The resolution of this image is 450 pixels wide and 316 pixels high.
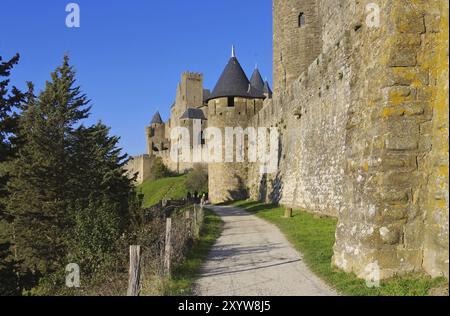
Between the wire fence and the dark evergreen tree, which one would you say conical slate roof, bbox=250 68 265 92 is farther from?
the wire fence

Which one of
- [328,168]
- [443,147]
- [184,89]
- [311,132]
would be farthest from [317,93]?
[184,89]

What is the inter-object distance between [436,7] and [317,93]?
11.6m

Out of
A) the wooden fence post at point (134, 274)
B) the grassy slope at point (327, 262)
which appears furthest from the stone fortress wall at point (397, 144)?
the wooden fence post at point (134, 274)

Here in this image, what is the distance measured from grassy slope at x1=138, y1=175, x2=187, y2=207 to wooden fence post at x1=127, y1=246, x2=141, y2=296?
3733cm

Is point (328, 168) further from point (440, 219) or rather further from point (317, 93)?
point (440, 219)

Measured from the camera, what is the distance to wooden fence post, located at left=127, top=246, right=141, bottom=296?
6.17 m

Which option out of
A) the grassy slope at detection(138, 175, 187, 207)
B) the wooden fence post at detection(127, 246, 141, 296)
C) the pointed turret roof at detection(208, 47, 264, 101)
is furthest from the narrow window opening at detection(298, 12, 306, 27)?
the wooden fence post at detection(127, 246, 141, 296)

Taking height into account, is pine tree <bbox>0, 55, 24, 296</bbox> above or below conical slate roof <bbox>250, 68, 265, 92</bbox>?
below

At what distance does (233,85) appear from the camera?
33406mm

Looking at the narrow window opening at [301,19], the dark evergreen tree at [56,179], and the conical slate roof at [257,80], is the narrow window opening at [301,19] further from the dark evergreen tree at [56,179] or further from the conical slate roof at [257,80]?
the conical slate roof at [257,80]

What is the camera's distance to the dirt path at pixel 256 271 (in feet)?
21.7

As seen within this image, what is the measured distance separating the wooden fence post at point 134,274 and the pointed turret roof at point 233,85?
27.3m

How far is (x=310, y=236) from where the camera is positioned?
1197 centimetres
